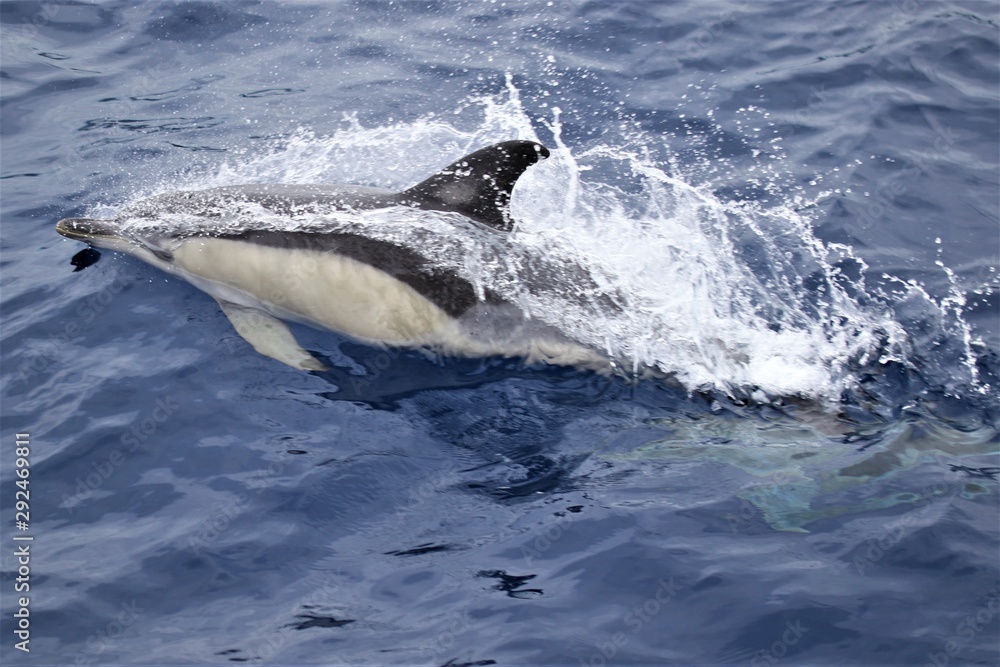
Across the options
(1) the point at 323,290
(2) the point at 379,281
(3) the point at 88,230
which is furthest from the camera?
(3) the point at 88,230

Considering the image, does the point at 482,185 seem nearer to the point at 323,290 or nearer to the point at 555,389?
the point at 323,290

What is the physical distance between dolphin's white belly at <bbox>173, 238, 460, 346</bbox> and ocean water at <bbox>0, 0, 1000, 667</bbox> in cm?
19

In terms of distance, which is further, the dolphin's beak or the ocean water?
the dolphin's beak

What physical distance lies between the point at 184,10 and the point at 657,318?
772cm

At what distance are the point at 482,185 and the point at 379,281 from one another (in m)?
0.94

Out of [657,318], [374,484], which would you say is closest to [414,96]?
[657,318]

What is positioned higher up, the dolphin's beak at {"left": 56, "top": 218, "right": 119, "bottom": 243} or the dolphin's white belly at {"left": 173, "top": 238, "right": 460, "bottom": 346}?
the dolphin's beak at {"left": 56, "top": 218, "right": 119, "bottom": 243}

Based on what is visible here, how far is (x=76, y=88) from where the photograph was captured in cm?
973

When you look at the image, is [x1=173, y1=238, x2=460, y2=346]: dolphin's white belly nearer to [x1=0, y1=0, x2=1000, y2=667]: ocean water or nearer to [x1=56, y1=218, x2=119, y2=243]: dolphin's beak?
[x1=0, y1=0, x2=1000, y2=667]: ocean water

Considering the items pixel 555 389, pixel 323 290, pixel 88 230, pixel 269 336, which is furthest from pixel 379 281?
pixel 88 230

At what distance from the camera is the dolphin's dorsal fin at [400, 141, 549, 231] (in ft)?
A: 19.2

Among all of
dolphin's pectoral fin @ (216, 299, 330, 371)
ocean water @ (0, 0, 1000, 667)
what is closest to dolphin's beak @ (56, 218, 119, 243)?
ocean water @ (0, 0, 1000, 667)

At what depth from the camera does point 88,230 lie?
6902 mm

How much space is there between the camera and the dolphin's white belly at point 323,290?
19.9 feet
